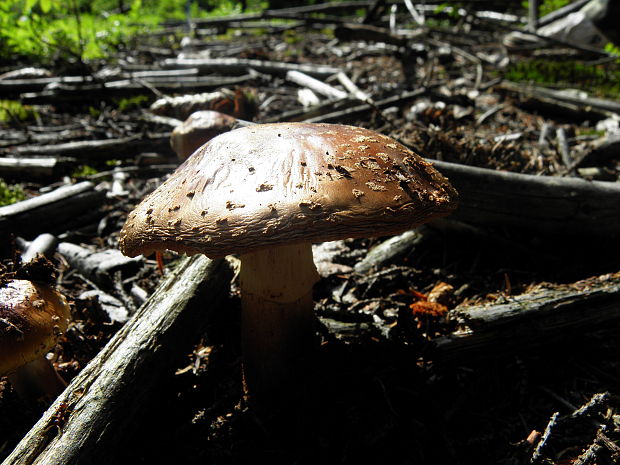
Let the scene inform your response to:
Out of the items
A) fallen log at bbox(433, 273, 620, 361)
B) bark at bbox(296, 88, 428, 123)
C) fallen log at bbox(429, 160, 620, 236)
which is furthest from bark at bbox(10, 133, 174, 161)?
fallen log at bbox(433, 273, 620, 361)

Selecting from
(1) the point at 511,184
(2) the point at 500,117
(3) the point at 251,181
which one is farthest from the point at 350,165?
(2) the point at 500,117

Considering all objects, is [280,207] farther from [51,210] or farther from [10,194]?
[10,194]

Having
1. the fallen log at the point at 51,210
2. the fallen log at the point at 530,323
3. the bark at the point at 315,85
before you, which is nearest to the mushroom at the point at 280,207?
the fallen log at the point at 530,323

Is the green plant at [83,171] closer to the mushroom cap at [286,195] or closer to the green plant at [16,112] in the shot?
the green plant at [16,112]

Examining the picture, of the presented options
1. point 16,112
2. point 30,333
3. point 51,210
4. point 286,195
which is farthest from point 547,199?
point 16,112

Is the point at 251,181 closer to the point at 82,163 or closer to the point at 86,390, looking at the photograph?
the point at 86,390
